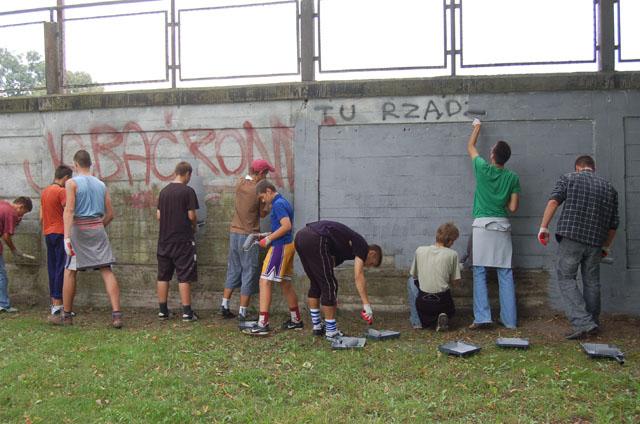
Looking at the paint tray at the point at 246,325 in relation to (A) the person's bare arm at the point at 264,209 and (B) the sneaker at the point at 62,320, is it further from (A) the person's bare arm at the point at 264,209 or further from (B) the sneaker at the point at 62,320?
(B) the sneaker at the point at 62,320

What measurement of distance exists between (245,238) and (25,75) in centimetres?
430

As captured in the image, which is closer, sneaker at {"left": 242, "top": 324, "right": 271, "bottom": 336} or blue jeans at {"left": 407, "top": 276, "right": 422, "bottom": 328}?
sneaker at {"left": 242, "top": 324, "right": 271, "bottom": 336}

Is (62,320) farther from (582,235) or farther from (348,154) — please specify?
(582,235)

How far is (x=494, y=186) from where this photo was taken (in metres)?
6.26

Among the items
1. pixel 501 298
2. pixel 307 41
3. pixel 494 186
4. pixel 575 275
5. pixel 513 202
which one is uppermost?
pixel 307 41

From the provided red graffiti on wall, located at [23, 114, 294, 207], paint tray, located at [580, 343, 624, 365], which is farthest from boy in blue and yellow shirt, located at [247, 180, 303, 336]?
paint tray, located at [580, 343, 624, 365]

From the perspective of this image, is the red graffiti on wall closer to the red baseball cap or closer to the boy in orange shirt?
the red baseball cap

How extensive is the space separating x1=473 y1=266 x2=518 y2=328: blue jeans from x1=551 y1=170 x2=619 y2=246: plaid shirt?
2.54 feet

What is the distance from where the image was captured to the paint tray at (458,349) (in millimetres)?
5034

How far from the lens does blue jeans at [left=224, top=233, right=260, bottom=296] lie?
661 cm

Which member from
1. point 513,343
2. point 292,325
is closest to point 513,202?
point 513,343

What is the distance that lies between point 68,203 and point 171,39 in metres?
2.70

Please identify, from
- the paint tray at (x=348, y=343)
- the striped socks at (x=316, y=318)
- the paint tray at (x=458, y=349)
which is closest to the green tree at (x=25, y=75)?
the striped socks at (x=316, y=318)

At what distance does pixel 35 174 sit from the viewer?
7.80 metres
